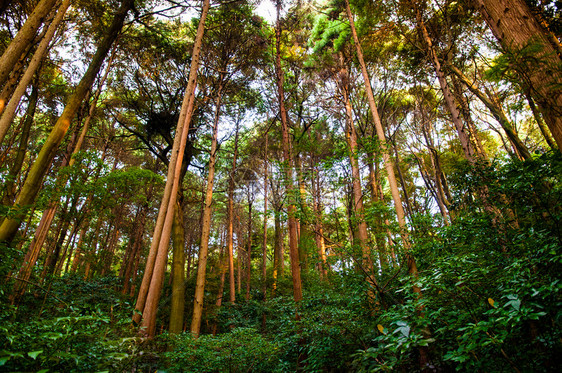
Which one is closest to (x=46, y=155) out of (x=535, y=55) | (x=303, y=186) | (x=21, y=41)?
(x=21, y=41)

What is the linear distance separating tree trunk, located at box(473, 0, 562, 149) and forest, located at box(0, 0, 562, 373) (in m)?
0.02

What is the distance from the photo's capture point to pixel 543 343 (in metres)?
2.05

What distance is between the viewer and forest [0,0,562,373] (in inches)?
89.0

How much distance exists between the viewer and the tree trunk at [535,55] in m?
2.32

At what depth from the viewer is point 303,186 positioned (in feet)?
24.0

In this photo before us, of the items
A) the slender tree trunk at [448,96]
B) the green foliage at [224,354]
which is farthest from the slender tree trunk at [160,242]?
the slender tree trunk at [448,96]

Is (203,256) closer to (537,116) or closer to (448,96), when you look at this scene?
(537,116)

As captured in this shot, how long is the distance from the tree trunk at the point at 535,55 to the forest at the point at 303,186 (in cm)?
2

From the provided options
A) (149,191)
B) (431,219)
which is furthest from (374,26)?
(149,191)

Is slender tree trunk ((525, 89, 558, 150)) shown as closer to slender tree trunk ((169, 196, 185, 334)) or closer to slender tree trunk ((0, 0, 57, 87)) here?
slender tree trunk ((0, 0, 57, 87))

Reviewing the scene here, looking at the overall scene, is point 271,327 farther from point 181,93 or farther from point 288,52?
point 288,52

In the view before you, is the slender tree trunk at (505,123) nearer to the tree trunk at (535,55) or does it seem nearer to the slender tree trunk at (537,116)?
the slender tree trunk at (537,116)

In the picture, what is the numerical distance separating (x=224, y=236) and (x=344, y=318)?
16.5m

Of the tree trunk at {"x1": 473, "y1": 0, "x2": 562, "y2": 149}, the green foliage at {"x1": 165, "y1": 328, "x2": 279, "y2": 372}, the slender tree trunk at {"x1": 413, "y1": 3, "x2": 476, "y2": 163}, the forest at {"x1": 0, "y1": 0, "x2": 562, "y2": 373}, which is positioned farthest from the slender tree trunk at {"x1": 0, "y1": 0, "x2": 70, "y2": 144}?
the slender tree trunk at {"x1": 413, "y1": 3, "x2": 476, "y2": 163}
